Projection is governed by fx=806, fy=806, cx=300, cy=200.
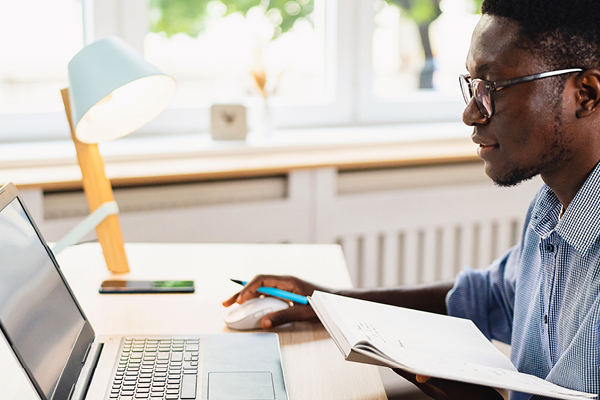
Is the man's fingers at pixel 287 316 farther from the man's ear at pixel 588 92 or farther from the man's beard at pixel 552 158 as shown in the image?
the man's ear at pixel 588 92

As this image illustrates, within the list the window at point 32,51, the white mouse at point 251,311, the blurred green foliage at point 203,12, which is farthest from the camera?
the blurred green foliage at point 203,12

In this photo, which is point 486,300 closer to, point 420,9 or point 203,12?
point 203,12

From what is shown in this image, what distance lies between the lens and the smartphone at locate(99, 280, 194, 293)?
137 centimetres

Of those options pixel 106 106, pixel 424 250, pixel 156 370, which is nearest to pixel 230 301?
pixel 156 370

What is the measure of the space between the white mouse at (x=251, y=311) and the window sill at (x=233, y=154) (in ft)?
2.66

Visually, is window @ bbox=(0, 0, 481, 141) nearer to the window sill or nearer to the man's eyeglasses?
the window sill

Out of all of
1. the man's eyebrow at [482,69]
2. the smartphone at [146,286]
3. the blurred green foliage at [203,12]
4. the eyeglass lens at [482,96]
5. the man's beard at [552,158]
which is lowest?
the smartphone at [146,286]

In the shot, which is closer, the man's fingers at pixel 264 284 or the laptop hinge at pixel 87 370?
the laptop hinge at pixel 87 370

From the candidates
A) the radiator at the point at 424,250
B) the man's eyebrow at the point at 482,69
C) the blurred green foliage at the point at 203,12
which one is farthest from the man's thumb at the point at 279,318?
the blurred green foliage at the point at 203,12

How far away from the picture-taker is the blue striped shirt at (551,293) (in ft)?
3.16

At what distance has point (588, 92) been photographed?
99 centimetres

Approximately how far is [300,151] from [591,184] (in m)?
1.35

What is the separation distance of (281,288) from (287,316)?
0.30 feet

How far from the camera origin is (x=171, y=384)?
0.99m
